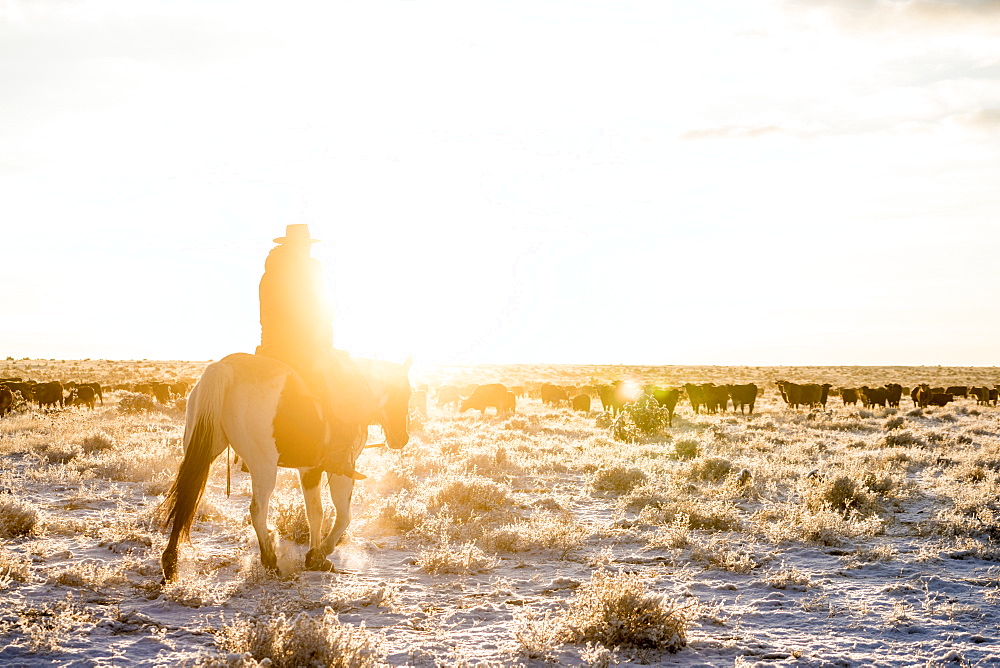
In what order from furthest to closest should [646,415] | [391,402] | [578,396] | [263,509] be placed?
[578,396] → [646,415] → [391,402] → [263,509]

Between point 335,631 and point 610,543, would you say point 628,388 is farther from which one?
point 335,631

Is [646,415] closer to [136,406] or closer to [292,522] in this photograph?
[292,522]

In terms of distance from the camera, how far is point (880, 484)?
40.3 feet

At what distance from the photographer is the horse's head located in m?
8.60

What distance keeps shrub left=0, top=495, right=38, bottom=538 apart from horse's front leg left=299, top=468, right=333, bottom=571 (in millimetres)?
3867

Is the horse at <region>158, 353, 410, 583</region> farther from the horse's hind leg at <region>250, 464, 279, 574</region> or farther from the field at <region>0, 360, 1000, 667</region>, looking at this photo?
the field at <region>0, 360, 1000, 667</region>

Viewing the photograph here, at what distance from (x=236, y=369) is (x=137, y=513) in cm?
423

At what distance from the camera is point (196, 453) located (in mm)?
7113

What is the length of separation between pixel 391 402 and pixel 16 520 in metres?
4.92

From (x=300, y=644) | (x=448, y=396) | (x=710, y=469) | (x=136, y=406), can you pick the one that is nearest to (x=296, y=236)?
(x=300, y=644)

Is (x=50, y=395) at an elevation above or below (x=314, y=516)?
below

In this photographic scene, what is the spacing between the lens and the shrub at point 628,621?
5914mm

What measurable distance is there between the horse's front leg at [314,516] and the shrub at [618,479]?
6307 mm

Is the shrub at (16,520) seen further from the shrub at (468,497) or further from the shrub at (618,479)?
the shrub at (618,479)
